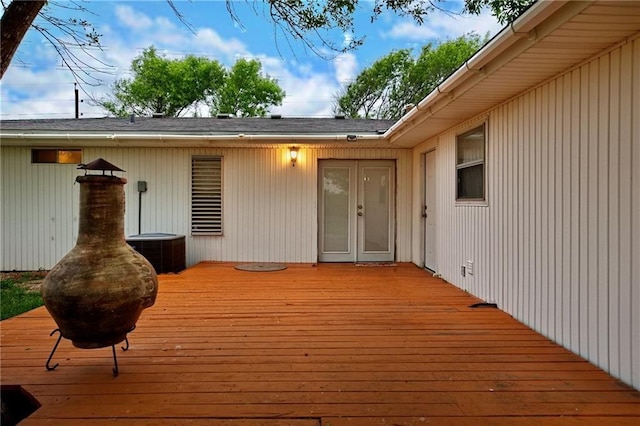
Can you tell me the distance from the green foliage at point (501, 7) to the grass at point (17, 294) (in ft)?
19.8

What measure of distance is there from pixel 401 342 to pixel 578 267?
4.79 feet

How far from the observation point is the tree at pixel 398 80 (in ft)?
54.6

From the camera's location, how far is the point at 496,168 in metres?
3.89

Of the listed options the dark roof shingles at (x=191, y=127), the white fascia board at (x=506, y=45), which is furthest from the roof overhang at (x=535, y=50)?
the dark roof shingles at (x=191, y=127)

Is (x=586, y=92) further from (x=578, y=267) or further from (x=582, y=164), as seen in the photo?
(x=578, y=267)

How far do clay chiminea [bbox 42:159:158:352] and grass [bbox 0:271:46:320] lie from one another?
8.11 feet

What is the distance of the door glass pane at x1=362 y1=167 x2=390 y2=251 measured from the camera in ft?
22.2

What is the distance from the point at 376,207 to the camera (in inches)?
267

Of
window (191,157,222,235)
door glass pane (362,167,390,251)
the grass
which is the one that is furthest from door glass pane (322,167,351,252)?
the grass

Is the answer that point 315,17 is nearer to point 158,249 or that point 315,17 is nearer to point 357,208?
point 357,208

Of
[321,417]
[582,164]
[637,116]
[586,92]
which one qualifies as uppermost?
[586,92]

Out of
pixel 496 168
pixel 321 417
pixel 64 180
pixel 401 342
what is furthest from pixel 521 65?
pixel 64 180

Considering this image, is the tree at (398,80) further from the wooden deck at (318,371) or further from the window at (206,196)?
→ the wooden deck at (318,371)

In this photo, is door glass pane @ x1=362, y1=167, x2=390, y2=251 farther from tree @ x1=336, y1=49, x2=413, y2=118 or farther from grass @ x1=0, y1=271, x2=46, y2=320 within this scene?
tree @ x1=336, y1=49, x2=413, y2=118
